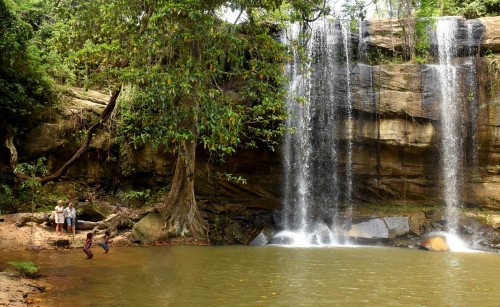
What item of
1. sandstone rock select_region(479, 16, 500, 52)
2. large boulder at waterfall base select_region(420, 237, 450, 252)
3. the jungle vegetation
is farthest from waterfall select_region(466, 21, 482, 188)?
the jungle vegetation

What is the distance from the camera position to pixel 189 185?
14953mm

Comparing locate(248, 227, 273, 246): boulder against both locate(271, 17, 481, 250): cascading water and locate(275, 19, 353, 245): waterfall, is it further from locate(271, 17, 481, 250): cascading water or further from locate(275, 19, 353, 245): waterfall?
locate(275, 19, 353, 245): waterfall

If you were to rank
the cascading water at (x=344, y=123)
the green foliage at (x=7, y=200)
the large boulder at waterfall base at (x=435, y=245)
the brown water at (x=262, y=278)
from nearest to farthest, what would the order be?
the brown water at (x=262, y=278), the large boulder at waterfall base at (x=435, y=245), the green foliage at (x=7, y=200), the cascading water at (x=344, y=123)

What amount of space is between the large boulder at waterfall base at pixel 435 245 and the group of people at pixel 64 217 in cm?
1169

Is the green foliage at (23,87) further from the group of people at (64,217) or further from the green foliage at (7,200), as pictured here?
the group of people at (64,217)

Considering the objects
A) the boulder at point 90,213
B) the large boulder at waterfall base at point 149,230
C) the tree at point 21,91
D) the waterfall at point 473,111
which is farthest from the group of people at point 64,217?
the waterfall at point 473,111

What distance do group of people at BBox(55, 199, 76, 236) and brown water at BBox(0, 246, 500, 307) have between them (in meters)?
2.17

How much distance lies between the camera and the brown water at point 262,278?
6.52m

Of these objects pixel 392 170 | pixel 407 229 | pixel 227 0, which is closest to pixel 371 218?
pixel 407 229

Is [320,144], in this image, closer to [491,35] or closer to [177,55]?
[177,55]

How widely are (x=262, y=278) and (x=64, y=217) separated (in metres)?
8.38

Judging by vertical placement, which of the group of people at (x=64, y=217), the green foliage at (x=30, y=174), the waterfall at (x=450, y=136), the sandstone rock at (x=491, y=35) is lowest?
the group of people at (x=64, y=217)

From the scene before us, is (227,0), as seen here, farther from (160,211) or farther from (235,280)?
(160,211)

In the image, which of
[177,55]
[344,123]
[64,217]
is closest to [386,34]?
[344,123]
